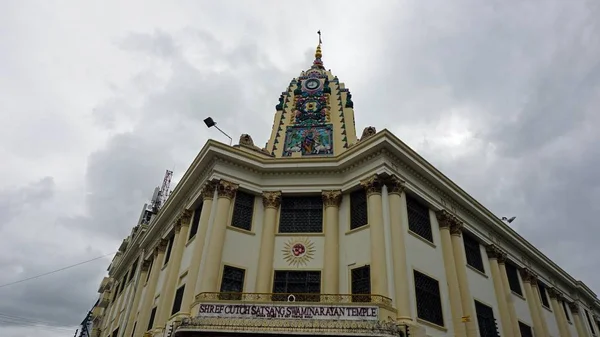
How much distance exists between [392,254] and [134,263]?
70.7ft

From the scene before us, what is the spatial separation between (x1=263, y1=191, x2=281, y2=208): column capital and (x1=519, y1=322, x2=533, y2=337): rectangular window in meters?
15.0

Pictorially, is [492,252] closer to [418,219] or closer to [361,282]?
[418,219]

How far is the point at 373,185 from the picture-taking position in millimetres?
16969

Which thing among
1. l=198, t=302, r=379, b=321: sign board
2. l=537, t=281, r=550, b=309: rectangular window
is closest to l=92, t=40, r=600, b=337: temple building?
l=198, t=302, r=379, b=321: sign board

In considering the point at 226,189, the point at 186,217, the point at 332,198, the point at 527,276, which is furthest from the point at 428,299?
the point at 527,276

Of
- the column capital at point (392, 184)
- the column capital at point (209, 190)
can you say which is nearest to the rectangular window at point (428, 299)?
the column capital at point (392, 184)

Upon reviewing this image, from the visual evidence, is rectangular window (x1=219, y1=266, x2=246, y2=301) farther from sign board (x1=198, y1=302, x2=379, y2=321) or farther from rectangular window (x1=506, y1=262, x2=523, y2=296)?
rectangular window (x1=506, y1=262, x2=523, y2=296)

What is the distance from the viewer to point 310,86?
24234mm

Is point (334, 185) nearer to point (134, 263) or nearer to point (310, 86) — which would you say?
point (310, 86)

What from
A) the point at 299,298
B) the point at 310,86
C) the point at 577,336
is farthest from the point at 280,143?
the point at 577,336

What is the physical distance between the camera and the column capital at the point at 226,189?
17578 millimetres

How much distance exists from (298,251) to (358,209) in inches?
124

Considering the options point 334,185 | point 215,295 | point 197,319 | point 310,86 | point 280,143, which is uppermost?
point 310,86

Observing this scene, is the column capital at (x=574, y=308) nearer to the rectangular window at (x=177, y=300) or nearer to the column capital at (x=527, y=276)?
the column capital at (x=527, y=276)
